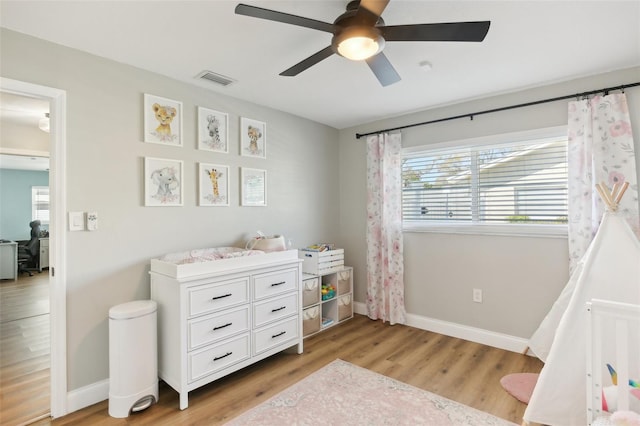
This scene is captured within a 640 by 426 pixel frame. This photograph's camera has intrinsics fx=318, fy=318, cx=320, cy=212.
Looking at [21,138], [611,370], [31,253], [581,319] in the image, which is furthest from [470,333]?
[31,253]

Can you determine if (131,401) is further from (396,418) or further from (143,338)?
(396,418)

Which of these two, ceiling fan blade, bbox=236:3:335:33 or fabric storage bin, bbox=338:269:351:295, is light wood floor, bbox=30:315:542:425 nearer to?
fabric storage bin, bbox=338:269:351:295

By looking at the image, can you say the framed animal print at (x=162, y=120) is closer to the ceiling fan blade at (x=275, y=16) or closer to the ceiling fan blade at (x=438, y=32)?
the ceiling fan blade at (x=275, y=16)

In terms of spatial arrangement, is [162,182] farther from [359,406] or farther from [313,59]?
[359,406]

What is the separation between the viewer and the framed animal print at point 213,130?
2.83 m

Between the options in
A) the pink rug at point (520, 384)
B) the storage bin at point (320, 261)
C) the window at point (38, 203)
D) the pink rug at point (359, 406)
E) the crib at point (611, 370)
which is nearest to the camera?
the crib at point (611, 370)

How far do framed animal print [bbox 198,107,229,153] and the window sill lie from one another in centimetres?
219

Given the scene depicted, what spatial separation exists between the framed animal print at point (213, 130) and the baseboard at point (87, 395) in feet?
6.39

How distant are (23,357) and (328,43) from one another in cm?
371

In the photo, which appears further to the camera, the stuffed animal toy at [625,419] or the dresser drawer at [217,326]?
the dresser drawer at [217,326]

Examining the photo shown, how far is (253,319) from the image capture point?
101 inches

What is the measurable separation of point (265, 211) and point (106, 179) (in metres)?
1.48

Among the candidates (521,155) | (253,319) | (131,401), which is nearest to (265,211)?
(253,319)

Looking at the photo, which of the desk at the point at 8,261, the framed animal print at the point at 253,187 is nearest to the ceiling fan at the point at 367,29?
the framed animal print at the point at 253,187
